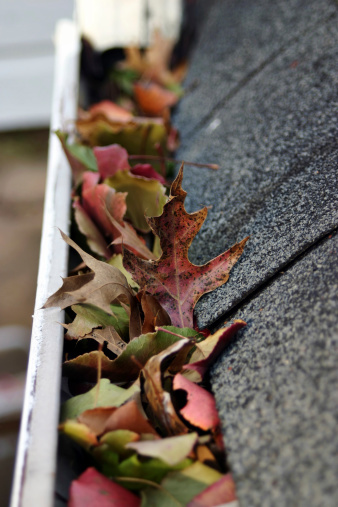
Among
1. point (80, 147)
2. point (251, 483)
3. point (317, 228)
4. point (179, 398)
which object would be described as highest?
point (80, 147)

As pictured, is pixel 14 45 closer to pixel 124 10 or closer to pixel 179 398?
pixel 124 10

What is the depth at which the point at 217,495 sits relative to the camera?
1.42ft

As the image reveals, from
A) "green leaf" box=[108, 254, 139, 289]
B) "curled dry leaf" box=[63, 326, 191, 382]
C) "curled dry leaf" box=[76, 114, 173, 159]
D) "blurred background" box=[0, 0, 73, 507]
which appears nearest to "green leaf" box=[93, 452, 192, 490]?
"curled dry leaf" box=[63, 326, 191, 382]

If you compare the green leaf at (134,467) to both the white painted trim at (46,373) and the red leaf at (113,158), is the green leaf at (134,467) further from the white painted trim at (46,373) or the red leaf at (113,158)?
the red leaf at (113,158)

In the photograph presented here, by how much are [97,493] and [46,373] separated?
0.48 ft

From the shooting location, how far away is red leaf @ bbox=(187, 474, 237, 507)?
1.41 feet

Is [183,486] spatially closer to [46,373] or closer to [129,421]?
[129,421]

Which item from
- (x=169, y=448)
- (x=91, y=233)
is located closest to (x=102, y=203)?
(x=91, y=233)

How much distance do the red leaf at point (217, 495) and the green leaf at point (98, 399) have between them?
0.13 m

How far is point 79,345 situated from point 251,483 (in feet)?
0.96

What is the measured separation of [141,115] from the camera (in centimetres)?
132

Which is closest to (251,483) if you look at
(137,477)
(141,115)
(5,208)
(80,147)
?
(137,477)

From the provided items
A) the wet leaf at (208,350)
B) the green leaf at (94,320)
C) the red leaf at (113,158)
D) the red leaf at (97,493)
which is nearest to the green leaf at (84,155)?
the red leaf at (113,158)

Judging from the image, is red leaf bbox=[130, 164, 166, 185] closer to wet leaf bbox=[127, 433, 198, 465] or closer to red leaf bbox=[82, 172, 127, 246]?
red leaf bbox=[82, 172, 127, 246]
